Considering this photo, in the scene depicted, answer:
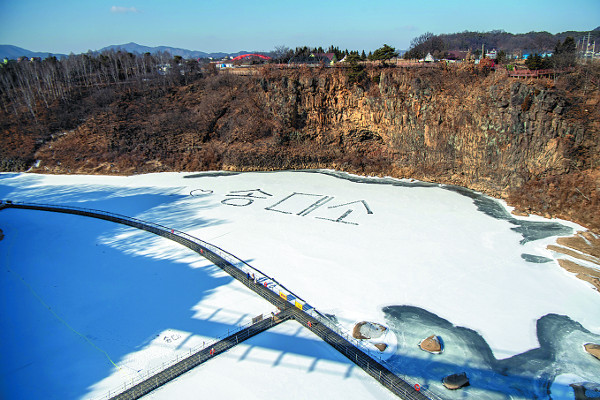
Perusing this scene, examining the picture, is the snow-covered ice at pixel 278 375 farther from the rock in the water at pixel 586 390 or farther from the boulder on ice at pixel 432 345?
the rock in the water at pixel 586 390

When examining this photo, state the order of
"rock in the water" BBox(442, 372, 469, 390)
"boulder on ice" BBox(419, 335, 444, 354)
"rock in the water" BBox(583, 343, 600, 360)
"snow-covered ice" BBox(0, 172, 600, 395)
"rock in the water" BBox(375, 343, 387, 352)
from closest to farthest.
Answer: "rock in the water" BBox(442, 372, 469, 390)
"rock in the water" BBox(583, 343, 600, 360)
"boulder on ice" BBox(419, 335, 444, 354)
"rock in the water" BBox(375, 343, 387, 352)
"snow-covered ice" BBox(0, 172, 600, 395)

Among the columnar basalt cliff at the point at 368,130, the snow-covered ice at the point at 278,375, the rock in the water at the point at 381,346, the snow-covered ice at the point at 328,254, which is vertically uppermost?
the columnar basalt cliff at the point at 368,130

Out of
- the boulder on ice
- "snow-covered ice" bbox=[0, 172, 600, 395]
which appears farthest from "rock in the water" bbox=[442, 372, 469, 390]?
the boulder on ice

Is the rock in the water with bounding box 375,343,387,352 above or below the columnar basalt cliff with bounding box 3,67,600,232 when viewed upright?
below

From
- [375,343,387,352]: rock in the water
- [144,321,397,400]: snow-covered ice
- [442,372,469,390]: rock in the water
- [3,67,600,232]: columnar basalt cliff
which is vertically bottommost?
[144,321,397,400]: snow-covered ice

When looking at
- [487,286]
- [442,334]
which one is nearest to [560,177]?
[487,286]

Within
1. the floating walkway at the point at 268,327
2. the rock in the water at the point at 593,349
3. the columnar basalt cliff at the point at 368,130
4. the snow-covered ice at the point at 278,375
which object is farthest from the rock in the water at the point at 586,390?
the columnar basalt cliff at the point at 368,130

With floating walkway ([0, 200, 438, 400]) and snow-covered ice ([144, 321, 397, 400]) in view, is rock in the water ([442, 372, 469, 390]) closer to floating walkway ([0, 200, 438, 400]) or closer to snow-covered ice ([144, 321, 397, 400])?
floating walkway ([0, 200, 438, 400])
